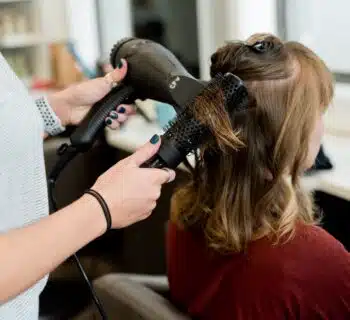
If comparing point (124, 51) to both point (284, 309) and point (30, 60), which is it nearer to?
point (284, 309)

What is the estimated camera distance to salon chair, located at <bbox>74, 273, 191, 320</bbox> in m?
0.99

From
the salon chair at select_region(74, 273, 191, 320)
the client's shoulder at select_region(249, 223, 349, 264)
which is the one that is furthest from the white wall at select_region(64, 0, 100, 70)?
the client's shoulder at select_region(249, 223, 349, 264)

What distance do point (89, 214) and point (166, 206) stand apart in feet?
3.94

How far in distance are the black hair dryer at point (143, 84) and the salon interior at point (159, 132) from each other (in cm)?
10

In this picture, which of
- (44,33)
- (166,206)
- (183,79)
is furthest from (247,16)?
(44,33)

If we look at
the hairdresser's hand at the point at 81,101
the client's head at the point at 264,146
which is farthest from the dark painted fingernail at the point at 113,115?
the client's head at the point at 264,146

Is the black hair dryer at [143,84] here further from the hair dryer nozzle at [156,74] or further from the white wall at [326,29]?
the white wall at [326,29]

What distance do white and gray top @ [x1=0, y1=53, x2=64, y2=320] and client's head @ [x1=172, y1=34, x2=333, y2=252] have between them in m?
0.27

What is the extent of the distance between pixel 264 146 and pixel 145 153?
26 centimetres

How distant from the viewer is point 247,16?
194 cm

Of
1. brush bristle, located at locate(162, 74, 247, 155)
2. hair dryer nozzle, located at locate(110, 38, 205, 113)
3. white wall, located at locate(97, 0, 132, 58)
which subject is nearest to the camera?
brush bristle, located at locate(162, 74, 247, 155)

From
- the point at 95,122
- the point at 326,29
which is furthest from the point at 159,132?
the point at 95,122

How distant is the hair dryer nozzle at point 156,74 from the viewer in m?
0.97

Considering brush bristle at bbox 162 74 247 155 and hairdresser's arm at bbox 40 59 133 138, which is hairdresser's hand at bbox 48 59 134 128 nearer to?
hairdresser's arm at bbox 40 59 133 138
